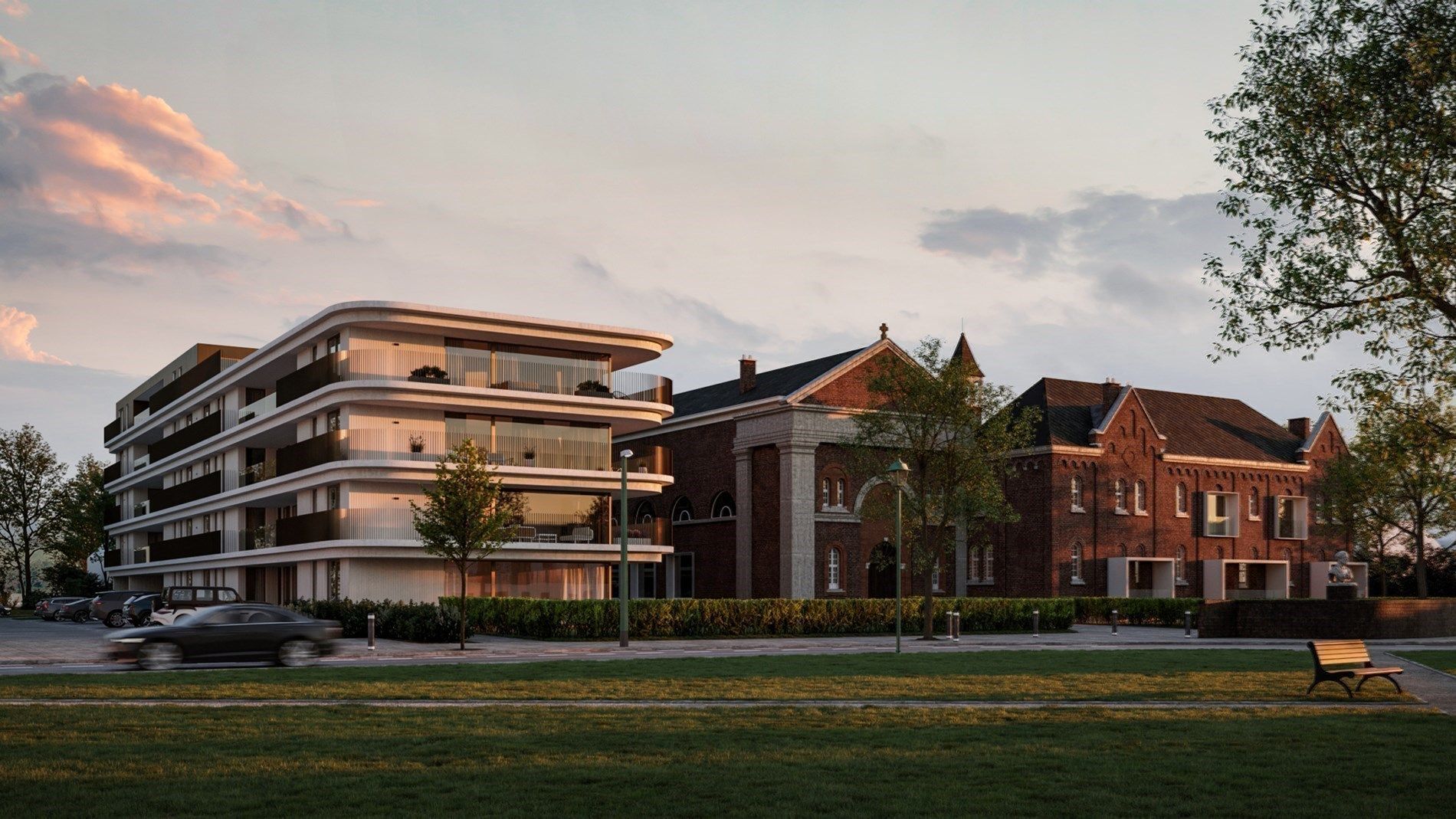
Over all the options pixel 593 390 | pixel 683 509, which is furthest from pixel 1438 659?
pixel 683 509

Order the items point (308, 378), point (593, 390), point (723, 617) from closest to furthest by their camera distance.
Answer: point (723, 617)
point (308, 378)
point (593, 390)

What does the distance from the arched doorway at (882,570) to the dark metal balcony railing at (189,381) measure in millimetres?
32296

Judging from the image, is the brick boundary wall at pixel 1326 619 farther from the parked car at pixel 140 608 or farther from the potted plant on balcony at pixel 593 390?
the parked car at pixel 140 608

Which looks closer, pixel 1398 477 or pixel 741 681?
pixel 741 681

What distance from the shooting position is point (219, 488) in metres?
60.7

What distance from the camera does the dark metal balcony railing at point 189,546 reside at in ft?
195

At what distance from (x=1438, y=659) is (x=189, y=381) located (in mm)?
58907

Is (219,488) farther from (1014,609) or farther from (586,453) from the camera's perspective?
(1014,609)

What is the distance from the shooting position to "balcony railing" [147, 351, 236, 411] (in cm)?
6544

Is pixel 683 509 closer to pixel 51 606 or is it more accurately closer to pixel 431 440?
pixel 431 440

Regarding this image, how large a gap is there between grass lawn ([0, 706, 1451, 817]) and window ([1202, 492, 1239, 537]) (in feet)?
171

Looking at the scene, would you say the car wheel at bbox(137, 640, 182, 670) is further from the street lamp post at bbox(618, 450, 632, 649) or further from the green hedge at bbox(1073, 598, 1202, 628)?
the green hedge at bbox(1073, 598, 1202, 628)

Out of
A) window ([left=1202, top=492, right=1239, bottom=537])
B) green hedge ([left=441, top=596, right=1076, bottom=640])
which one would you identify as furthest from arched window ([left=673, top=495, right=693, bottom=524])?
window ([left=1202, top=492, right=1239, bottom=537])

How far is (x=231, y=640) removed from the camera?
27.2 metres
